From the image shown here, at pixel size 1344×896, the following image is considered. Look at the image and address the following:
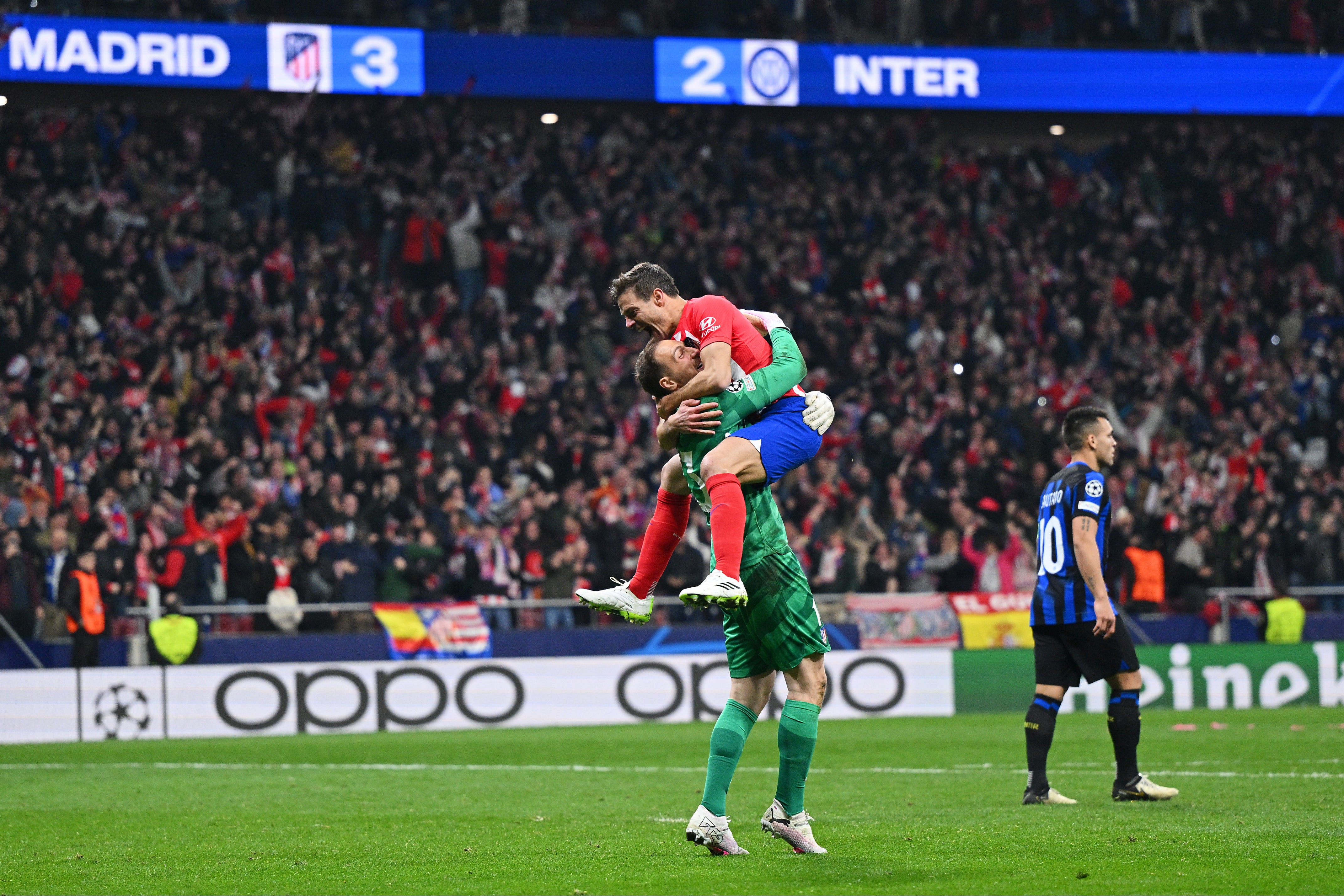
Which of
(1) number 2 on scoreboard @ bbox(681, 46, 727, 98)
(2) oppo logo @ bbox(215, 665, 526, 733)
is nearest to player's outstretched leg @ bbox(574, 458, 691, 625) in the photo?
Answer: (2) oppo logo @ bbox(215, 665, 526, 733)

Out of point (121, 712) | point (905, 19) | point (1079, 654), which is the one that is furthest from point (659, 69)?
point (1079, 654)

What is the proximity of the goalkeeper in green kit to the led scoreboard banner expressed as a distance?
59.1ft

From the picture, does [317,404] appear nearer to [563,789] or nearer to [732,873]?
[563,789]

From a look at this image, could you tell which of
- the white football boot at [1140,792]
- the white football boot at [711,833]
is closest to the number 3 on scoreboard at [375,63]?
the white football boot at [1140,792]

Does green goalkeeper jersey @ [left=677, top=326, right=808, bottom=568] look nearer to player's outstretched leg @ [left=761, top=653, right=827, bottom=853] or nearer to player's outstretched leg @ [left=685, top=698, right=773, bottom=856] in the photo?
player's outstretched leg @ [left=761, top=653, right=827, bottom=853]

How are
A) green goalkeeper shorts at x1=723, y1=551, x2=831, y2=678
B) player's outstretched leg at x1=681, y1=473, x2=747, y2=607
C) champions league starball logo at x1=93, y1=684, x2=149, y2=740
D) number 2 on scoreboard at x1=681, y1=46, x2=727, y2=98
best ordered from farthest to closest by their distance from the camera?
number 2 on scoreboard at x1=681, y1=46, x2=727, y2=98 < champions league starball logo at x1=93, y1=684, x2=149, y2=740 < green goalkeeper shorts at x1=723, y1=551, x2=831, y2=678 < player's outstretched leg at x1=681, y1=473, x2=747, y2=607

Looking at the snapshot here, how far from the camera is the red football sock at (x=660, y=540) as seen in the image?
7137 mm

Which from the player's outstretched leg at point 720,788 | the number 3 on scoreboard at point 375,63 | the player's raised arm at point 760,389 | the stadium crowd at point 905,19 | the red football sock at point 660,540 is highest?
the stadium crowd at point 905,19

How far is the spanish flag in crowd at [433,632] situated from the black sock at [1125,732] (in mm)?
9454

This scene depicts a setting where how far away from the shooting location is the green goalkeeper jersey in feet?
22.4

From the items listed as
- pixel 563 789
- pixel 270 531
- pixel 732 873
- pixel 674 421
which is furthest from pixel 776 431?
pixel 270 531

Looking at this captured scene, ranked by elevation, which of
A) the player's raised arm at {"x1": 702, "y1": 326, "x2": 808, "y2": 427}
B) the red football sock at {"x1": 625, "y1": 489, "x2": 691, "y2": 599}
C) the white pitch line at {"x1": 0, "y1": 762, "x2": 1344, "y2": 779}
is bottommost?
the white pitch line at {"x1": 0, "y1": 762, "x2": 1344, "y2": 779}

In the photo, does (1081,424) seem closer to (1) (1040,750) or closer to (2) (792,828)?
(1) (1040,750)

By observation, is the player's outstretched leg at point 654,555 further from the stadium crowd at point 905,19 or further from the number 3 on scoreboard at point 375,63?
the stadium crowd at point 905,19
